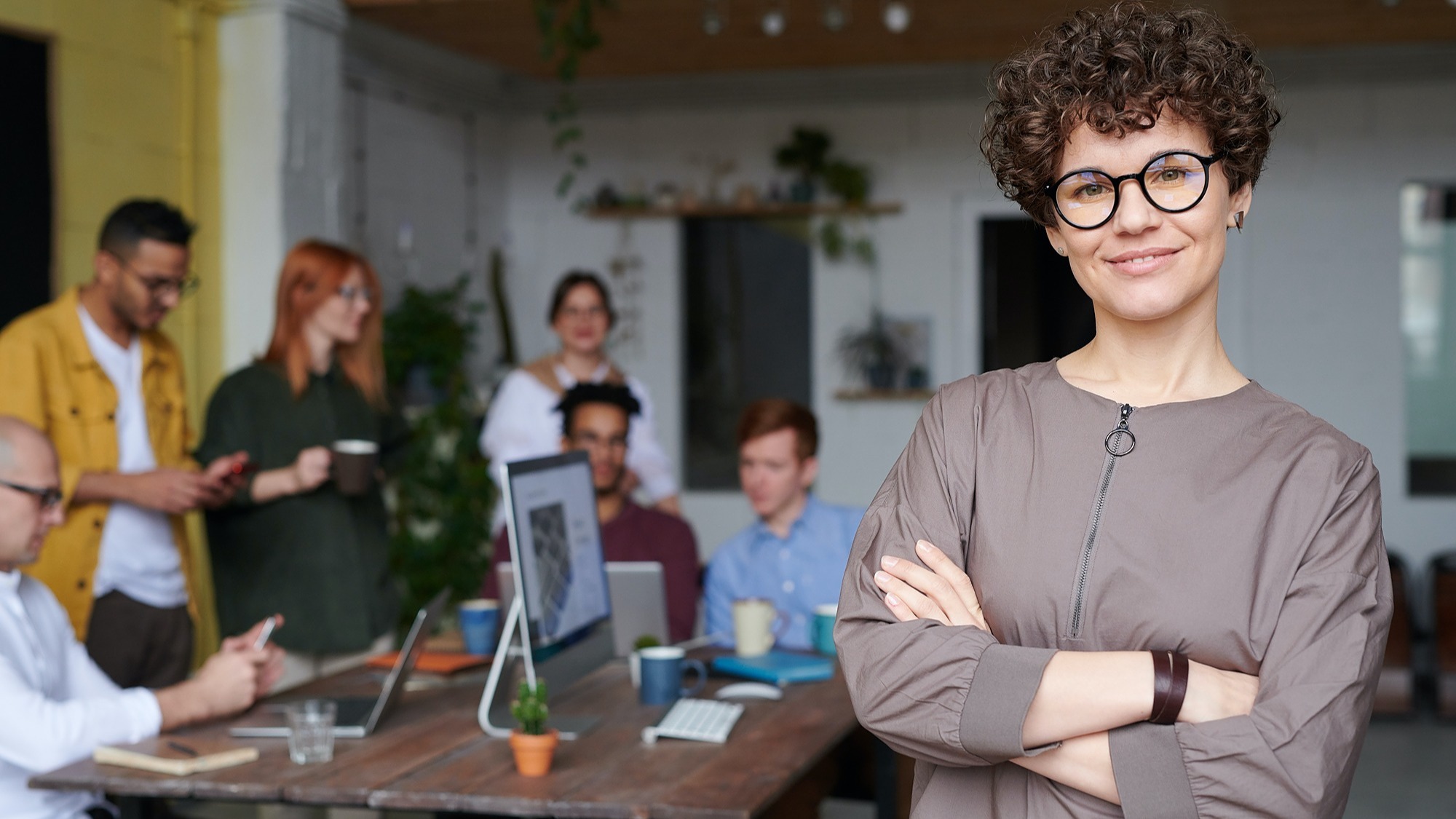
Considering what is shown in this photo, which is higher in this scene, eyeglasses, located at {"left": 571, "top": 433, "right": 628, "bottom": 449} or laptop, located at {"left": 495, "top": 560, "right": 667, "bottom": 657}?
eyeglasses, located at {"left": 571, "top": 433, "right": 628, "bottom": 449}

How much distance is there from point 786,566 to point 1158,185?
86.5 inches

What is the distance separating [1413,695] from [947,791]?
4901mm

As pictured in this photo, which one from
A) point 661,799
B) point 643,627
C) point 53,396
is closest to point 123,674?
point 53,396

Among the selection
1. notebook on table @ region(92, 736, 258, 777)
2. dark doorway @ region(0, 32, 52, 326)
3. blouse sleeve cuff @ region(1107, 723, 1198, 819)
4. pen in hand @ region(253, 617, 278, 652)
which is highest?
dark doorway @ region(0, 32, 52, 326)

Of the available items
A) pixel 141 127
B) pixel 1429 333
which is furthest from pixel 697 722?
pixel 1429 333

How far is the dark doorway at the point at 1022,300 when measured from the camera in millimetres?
6457

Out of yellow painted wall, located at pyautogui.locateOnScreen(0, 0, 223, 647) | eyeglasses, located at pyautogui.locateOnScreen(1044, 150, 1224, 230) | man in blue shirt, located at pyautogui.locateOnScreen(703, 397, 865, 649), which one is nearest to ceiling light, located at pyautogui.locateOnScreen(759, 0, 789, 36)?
yellow painted wall, located at pyautogui.locateOnScreen(0, 0, 223, 647)

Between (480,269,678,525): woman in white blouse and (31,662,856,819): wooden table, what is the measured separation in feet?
5.21

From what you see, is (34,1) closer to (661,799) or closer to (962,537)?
(661,799)

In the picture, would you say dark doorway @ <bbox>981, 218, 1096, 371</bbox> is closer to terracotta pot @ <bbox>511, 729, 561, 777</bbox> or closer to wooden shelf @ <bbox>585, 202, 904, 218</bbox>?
wooden shelf @ <bbox>585, 202, 904, 218</bbox>

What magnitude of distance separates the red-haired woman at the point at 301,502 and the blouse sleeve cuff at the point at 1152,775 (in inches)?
94.5

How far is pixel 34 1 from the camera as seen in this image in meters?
3.84

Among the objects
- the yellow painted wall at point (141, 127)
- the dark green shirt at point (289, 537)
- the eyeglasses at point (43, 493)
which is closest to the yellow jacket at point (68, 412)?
the dark green shirt at point (289, 537)

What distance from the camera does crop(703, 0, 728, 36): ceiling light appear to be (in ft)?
16.3
